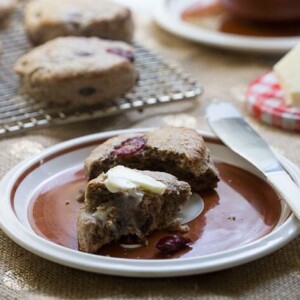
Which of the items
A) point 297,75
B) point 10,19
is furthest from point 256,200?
point 10,19

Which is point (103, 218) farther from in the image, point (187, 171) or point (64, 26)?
point (64, 26)

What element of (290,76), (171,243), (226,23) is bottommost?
(226,23)

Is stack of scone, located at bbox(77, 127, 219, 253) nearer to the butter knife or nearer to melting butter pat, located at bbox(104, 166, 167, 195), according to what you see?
melting butter pat, located at bbox(104, 166, 167, 195)

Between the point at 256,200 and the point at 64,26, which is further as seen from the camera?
the point at 64,26

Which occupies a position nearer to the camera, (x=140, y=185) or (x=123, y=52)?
(x=140, y=185)

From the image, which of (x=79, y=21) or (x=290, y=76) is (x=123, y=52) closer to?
(x=79, y=21)

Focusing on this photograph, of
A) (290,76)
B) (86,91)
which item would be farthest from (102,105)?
(290,76)

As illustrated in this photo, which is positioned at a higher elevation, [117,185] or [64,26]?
[117,185]
